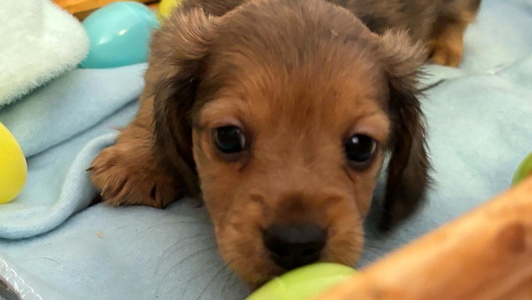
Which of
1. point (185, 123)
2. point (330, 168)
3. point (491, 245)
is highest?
point (491, 245)

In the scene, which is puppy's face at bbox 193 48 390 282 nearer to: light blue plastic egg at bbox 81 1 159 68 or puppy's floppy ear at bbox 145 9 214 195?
puppy's floppy ear at bbox 145 9 214 195

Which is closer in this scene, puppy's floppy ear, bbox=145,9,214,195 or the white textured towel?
puppy's floppy ear, bbox=145,9,214,195

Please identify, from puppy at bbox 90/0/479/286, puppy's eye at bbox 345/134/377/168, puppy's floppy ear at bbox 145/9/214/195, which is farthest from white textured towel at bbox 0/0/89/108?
puppy's eye at bbox 345/134/377/168

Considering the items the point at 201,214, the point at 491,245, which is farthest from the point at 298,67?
the point at 491,245

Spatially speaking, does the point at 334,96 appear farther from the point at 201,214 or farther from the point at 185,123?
the point at 201,214

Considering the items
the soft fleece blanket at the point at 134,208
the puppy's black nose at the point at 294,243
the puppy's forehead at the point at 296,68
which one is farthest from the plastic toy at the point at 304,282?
the soft fleece blanket at the point at 134,208

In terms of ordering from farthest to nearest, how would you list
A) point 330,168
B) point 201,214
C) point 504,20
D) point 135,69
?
point 504,20 < point 135,69 < point 201,214 < point 330,168
